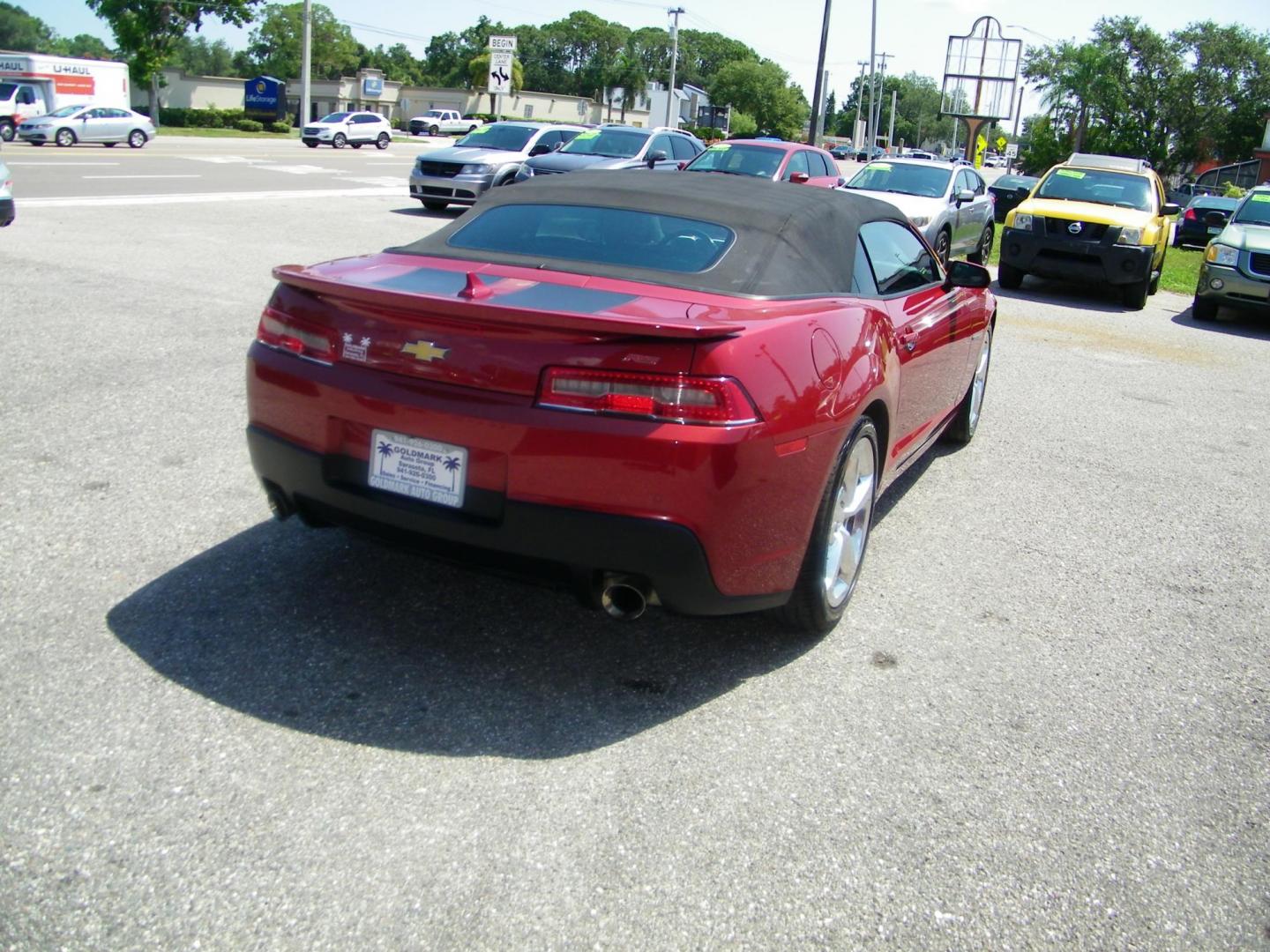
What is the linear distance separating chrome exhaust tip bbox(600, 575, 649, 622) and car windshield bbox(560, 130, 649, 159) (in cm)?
1643

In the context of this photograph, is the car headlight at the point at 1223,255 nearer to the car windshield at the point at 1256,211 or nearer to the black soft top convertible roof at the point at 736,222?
the car windshield at the point at 1256,211

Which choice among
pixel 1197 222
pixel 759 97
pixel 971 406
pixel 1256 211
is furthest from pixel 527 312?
pixel 759 97

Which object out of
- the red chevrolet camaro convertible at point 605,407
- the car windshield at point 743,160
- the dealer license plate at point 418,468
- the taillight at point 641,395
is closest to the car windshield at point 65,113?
the car windshield at point 743,160

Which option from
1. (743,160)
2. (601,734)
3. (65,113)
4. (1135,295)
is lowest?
(601,734)

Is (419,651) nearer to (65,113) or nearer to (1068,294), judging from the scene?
(1068,294)

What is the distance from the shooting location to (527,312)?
305 cm

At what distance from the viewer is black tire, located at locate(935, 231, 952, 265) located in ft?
48.1

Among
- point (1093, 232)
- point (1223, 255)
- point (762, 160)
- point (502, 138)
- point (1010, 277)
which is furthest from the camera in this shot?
point (502, 138)

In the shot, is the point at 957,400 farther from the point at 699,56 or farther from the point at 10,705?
the point at 699,56

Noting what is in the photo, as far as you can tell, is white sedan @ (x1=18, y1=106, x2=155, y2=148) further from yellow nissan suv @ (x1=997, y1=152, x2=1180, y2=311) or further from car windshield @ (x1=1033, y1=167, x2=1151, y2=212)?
yellow nissan suv @ (x1=997, y1=152, x2=1180, y2=311)

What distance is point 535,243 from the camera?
4141 millimetres

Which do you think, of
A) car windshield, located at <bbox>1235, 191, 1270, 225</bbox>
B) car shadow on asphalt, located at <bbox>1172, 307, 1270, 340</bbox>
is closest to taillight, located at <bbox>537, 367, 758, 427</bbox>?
car shadow on asphalt, located at <bbox>1172, 307, 1270, 340</bbox>

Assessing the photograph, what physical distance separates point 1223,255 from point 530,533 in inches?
488

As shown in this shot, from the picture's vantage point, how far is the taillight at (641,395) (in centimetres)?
302
